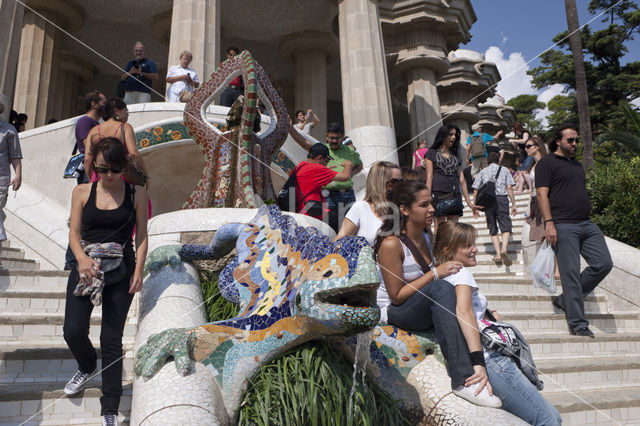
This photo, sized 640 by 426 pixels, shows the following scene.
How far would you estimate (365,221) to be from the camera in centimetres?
409

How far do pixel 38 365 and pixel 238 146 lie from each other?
2564mm

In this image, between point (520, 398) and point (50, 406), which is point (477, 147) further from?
point (50, 406)

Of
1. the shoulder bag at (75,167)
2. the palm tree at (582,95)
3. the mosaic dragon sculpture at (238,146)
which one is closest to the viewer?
the mosaic dragon sculpture at (238,146)

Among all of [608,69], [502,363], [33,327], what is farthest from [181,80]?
[608,69]

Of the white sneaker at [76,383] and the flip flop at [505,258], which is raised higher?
the flip flop at [505,258]

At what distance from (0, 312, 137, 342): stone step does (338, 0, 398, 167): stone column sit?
10080 mm

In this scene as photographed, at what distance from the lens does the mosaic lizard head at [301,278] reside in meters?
2.59

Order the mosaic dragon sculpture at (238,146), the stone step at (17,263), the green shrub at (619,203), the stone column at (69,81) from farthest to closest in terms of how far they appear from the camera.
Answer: the stone column at (69,81)
the green shrub at (619,203)
the stone step at (17,263)
the mosaic dragon sculpture at (238,146)

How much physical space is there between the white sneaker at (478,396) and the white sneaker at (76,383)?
86.8 inches

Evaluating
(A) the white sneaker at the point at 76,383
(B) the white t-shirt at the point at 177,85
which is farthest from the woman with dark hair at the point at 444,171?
(B) the white t-shirt at the point at 177,85

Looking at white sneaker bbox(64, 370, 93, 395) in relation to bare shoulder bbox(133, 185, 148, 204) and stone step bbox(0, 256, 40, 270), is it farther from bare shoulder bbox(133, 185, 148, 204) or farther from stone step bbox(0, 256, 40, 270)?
stone step bbox(0, 256, 40, 270)

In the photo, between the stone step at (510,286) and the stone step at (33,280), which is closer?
the stone step at (33,280)

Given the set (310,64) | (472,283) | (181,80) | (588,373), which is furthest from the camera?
(310,64)

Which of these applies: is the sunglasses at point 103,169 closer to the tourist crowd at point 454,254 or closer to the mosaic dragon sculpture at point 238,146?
the tourist crowd at point 454,254
